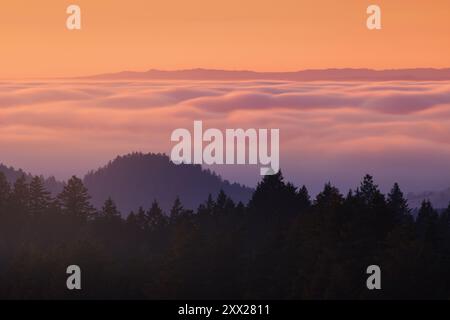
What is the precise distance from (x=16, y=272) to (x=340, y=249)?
95.5 ft

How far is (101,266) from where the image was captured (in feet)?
326

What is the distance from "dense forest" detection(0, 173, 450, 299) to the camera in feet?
273

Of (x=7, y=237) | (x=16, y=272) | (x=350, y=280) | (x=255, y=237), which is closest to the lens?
(x=350, y=280)

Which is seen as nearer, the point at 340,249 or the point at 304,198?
the point at 340,249

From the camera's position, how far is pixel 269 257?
303 ft

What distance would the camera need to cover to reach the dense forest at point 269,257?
83312 mm

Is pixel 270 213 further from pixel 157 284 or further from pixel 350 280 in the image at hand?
pixel 350 280

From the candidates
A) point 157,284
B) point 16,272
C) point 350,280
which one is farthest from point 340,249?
point 16,272

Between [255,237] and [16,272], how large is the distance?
2549 centimetres
